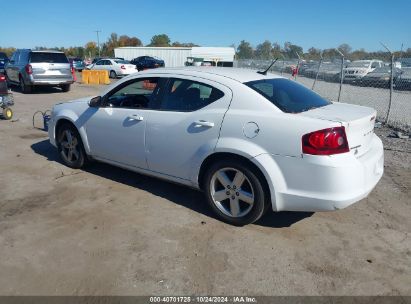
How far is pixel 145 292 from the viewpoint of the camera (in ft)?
8.97

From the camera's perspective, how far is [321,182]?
3.17 m

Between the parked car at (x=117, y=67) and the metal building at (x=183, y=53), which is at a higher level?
the metal building at (x=183, y=53)

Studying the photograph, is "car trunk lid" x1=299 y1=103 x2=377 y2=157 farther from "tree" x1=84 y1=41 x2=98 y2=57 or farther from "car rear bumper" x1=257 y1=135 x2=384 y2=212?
"tree" x1=84 y1=41 x2=98 y2=57

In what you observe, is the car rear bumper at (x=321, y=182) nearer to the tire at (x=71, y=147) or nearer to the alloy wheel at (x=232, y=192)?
the alloy wheel at (x=232, y=192)

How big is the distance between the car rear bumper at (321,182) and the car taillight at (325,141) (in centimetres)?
5

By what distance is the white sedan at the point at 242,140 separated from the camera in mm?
3186

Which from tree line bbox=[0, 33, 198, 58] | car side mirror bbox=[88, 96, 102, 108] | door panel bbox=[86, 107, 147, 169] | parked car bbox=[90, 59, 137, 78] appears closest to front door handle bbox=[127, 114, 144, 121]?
door panel bbox=[86, 107, 147, 169]

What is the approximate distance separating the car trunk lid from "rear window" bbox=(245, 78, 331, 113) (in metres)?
0.14

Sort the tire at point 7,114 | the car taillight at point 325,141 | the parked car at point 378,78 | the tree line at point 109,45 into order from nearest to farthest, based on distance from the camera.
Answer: the car taillight at point 325,141
the tire at point 7,114
the parked car at point 378,78
the tree line at point 109,45

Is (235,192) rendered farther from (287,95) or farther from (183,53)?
(183,53)

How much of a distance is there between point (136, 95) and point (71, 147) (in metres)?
1.39

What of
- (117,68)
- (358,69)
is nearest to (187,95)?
(358,69)

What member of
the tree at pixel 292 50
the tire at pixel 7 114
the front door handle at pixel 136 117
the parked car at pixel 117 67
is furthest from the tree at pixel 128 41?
the front door handle at pixel 136 117

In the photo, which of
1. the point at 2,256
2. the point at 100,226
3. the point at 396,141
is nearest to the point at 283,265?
the point at 100,226
